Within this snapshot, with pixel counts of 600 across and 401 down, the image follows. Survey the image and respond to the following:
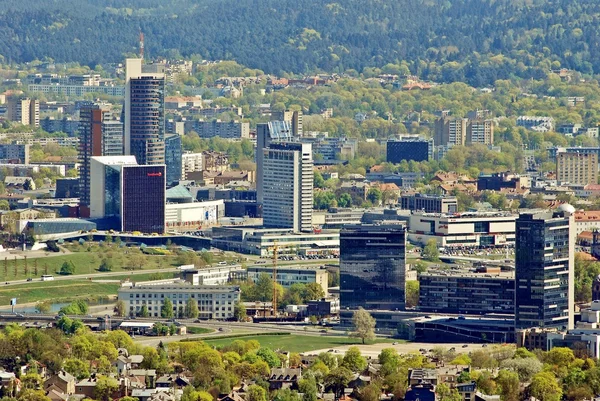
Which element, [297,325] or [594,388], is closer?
[594,388]

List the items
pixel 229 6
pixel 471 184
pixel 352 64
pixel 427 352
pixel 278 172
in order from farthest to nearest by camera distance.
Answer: pixel 229 6
pixel 352 64
pixel 471 184
pixel 278 172
pixel 427 352

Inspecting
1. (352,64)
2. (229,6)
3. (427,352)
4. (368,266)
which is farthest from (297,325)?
(229,6)

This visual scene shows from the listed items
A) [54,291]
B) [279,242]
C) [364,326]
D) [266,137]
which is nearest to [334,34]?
[266,137]

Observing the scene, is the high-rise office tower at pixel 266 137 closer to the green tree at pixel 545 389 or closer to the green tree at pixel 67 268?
the green tree at pixel 67 268

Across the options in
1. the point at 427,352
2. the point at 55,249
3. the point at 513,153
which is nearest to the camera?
the point at 427,352

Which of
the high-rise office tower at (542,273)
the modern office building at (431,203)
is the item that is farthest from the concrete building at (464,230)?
the high-rise office tower at (542,273)

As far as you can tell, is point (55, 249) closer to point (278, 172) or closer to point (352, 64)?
point (278, 172)

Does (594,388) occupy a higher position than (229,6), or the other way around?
(229,6)
